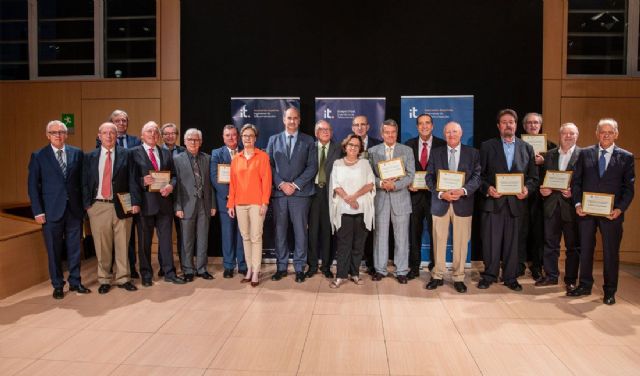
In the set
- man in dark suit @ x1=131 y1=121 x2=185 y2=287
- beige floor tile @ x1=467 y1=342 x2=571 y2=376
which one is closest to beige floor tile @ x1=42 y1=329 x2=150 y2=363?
man in dark suit @ x1=131 y1=121 x2=185 y2=287

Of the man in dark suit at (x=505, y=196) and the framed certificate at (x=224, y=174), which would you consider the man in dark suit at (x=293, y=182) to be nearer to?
the framed certificate at (x=224, y=174)

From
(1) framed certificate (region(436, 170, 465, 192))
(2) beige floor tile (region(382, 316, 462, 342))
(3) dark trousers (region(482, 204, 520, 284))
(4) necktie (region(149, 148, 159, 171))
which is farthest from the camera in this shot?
(4) necktie (region(149, 148, 159, 171))

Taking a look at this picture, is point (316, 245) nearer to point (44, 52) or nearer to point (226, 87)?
point (226, 87)

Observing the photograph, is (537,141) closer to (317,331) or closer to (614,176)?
(614,176)

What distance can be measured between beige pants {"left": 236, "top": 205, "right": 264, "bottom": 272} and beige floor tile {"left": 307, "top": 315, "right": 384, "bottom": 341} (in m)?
1.21

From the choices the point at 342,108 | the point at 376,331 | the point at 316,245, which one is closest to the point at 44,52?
the point at 342,108

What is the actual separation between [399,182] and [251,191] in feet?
4.97

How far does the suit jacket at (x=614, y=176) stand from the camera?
14.5ft

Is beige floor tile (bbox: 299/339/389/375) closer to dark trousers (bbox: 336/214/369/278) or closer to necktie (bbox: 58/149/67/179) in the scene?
dark trousers (bbox: 336/214/369/278)

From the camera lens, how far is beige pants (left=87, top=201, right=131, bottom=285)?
15.7 ft

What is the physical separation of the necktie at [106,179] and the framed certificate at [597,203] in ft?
14.9

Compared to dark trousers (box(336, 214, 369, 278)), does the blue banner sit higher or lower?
higher

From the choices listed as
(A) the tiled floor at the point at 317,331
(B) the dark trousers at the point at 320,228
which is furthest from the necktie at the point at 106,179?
(B) the dark trousers at the point at 320,228

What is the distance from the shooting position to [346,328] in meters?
3.81
